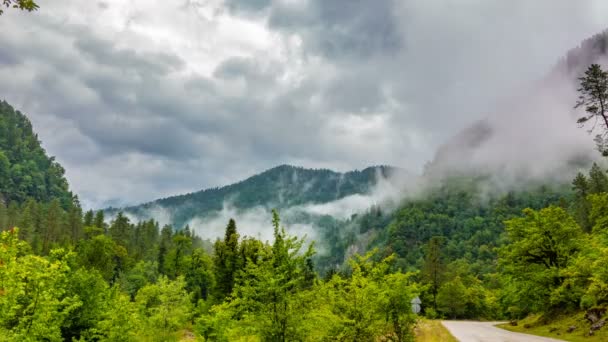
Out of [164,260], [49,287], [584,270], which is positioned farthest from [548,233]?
[164,260]

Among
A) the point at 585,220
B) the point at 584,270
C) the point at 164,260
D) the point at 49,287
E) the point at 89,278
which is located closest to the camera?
the point at 49,287

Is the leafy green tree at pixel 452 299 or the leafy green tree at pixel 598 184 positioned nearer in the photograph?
the leafy green tree at pixel 452 299

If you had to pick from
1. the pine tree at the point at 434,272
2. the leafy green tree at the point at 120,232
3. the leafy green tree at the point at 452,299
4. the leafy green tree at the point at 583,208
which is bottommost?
the leafy green tree at the point at 452,299

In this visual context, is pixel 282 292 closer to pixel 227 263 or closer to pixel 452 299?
pixel 227 263

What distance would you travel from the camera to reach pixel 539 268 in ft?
159

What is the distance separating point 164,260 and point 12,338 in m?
103

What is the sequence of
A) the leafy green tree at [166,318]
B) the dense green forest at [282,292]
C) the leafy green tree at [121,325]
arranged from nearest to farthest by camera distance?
the dense green forest at [282,292] → the leafy green tree at [121,325] → the leafy green tree at [166,318]

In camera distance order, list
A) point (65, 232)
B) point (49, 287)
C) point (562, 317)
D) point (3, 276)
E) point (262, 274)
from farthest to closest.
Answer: point (65, 232) → point (562, 317) → point (49, 287) → point (3, 276) → point (262, 274)

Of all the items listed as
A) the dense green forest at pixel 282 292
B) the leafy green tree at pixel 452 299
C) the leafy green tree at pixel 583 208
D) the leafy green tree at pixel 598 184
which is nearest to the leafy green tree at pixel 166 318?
the dense green forest at pixel 282 292

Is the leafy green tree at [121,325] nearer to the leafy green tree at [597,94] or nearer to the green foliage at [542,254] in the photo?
the leafy green tree at [597,94]

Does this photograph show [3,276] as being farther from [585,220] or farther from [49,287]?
[585,220]

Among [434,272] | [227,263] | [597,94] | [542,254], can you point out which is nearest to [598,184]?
[434,272]

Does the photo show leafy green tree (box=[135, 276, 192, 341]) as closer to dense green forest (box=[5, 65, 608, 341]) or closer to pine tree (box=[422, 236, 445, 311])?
dense green forest (box=[5, 65, 608, 341])

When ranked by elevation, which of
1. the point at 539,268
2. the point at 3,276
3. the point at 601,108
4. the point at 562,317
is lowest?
the point at 562,317
